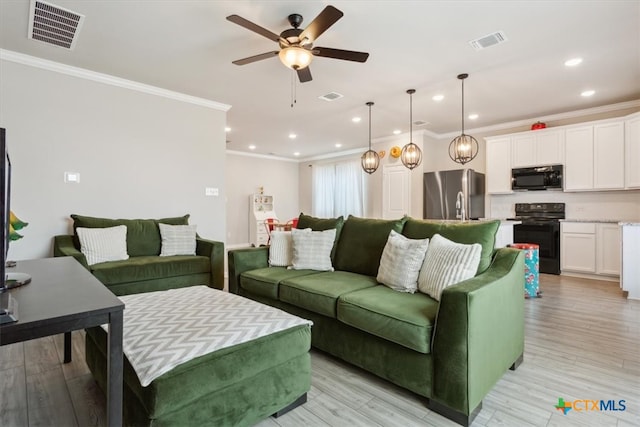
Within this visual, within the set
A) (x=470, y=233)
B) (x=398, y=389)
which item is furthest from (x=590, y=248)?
(x=398, y=389)

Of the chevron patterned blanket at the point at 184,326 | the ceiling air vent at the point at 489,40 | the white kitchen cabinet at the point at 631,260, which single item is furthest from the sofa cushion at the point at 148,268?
the white kitchen cabinet at the point at 631,260

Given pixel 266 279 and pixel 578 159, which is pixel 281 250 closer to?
pixel 266 279

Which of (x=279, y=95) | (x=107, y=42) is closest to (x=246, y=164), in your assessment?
(x=279, y=95)

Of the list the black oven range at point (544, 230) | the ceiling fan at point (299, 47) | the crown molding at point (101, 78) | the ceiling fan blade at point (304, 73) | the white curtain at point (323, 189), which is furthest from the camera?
the white curtain at point (323, 189)

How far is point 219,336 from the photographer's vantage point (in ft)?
4.75

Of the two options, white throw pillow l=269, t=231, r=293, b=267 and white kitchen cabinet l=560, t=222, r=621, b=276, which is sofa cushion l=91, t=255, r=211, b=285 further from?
white kitchen cabinet l=560, t=222, r=621, b=276

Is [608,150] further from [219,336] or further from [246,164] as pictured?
[246,164]

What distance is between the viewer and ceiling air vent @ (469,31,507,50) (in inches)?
113

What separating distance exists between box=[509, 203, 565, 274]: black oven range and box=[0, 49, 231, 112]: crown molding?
527cm

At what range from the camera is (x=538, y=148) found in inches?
207

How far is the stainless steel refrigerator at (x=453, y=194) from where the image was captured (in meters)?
5.64

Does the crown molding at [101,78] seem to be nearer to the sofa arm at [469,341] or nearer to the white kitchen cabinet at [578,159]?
the sofa arm at [469,341]

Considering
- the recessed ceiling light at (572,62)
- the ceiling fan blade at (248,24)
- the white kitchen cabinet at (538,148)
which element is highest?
the recessed ceiling light at (572,62)

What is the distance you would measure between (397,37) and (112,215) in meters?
3.76
